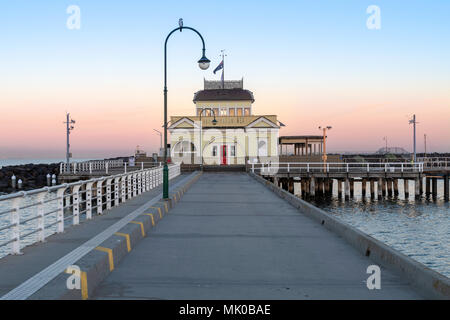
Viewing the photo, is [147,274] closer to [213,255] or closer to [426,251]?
[213,255]

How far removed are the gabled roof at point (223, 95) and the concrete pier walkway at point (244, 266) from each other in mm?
48054

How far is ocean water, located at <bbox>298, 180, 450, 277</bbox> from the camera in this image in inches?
723

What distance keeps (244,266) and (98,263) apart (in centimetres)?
244

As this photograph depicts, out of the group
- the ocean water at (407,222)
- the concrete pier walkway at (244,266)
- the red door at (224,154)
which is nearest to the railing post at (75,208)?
the concrete pier walkway at (244,266)

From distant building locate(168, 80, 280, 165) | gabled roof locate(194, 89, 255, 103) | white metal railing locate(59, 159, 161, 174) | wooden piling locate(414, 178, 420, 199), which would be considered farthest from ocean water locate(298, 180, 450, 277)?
gabled roof locate(194, 89, 255, 103)

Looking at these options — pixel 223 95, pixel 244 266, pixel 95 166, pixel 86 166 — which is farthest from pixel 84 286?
pixel 223 95

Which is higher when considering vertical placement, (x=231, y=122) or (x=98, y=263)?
(x=231, y=122)

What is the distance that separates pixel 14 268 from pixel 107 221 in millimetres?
4919

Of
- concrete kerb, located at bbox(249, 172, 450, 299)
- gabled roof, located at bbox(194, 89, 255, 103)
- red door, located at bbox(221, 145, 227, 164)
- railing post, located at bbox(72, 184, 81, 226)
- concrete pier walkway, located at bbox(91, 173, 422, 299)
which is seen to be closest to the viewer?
concrete kerb, located at bbox(249, 172, 450, 299)

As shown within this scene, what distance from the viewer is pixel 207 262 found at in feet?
25.1

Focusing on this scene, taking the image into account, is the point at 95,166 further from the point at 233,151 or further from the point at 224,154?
the point at 233,151

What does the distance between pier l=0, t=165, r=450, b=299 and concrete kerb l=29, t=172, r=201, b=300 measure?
1cm

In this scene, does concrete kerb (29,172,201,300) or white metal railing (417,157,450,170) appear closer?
concrete kerb (29,172,201,300)

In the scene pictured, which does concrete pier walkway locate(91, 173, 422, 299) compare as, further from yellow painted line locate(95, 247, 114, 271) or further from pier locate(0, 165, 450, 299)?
yellow painted line locate(95, 247, 114, 271)
